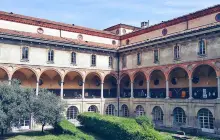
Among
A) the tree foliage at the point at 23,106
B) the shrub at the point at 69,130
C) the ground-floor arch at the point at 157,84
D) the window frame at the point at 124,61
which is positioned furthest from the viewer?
the window frame at the point at 124,61

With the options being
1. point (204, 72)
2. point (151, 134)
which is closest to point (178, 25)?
point (204, 72)

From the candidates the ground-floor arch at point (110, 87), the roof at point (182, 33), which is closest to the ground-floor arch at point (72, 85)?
the ground-floor arch at point (110, 87)

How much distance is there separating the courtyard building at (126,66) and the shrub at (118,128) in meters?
6.62

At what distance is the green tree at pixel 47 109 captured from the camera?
2233 cm

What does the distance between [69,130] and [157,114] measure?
12235 millimetres

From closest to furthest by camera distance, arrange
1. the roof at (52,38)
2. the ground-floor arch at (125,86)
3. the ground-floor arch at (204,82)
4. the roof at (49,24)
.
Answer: the ground-floor arch at (204,82), the roof at (52,38), the roof at (49,24), the ground-floor arch at (125,86)

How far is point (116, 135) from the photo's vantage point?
69.7 ft

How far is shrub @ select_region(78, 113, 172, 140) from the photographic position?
19.3 metres

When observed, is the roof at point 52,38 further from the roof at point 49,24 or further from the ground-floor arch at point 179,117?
the ground-floor arch at point 179,117

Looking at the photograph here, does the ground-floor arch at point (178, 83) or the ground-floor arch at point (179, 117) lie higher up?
the ground-floor arch at point (178, 83)

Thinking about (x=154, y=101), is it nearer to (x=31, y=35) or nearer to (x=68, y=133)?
Result: (x=68, y=133)

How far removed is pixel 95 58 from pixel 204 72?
1448cm

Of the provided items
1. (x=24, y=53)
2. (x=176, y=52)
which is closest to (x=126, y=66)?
(x=176, y=52)

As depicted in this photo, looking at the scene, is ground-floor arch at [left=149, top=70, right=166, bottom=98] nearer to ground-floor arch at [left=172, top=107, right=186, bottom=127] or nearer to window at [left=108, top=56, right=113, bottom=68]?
ground-floor arch at [left=172, top=107, right=186, bottom=127]
